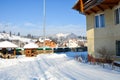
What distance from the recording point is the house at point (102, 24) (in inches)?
880

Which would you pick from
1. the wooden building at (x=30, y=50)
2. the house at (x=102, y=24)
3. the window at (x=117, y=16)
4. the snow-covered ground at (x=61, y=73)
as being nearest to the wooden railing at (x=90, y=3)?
the house at (x=102, y=24)

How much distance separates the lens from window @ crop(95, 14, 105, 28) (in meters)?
25.2

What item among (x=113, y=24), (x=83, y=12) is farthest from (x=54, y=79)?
(x=83, y=12)

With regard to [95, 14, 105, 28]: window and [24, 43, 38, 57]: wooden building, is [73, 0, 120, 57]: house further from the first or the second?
[24, 43, 38, 57]: wooden building

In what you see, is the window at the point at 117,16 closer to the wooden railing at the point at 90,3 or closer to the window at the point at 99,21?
the wooden railing at the point at 90,3

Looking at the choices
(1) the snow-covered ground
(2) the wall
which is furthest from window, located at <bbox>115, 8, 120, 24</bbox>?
(1) the snow-covered ground

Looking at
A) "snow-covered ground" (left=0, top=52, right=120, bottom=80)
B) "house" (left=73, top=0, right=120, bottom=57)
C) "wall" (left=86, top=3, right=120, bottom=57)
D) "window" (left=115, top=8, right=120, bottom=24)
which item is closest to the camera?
"snow-covered ground" (left=0, top=52, right=120, bottom=80)

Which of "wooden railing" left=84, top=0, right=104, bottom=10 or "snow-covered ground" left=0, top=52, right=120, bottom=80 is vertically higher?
"wooden railing" left=84, top=0, right=104, bottom=10

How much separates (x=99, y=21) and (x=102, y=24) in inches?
26.8

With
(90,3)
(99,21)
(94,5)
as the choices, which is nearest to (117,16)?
(94,5)

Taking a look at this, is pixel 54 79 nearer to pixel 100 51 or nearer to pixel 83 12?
pixel 100 51

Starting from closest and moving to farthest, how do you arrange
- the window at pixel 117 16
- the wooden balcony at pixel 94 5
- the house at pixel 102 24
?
the wooden balcony at pixel 94 5, the window at pixel 117 16, the house at pixel 102 24

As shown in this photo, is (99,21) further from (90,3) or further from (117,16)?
(117,16)

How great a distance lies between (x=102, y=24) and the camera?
82.9 feet
